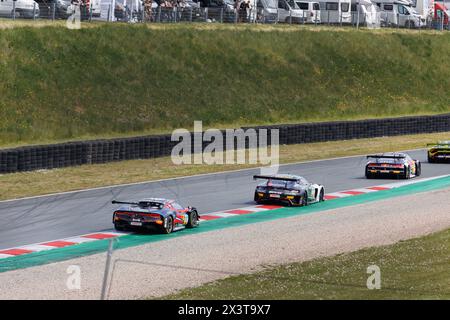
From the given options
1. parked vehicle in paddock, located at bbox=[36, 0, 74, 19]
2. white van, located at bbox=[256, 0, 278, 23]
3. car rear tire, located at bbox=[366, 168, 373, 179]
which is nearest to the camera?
car rear tire, located at bbox=[366, 168, 373, 179]

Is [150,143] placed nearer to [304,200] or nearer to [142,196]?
[142,196]

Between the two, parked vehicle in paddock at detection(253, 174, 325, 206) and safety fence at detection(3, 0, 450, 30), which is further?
safety fence at detection(3, 0, 450, 30)

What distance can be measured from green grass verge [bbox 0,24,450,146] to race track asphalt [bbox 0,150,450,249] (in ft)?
31.2

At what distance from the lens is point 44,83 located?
45.9 metres

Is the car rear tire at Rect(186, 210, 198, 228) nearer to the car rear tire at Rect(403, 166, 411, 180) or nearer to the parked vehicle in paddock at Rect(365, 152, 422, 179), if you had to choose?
the parked vehicle in paddock at Rect(365, 152, 422, 179)

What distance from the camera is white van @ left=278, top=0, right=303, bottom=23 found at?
6662cm

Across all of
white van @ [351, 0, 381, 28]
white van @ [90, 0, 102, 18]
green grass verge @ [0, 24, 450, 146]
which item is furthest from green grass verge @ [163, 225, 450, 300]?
white van @ [351, 0, 381, 28]

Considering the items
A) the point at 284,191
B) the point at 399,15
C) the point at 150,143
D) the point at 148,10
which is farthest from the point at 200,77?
the point at 399,15

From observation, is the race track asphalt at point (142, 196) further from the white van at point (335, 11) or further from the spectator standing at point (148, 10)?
the white van at point (335, 11)

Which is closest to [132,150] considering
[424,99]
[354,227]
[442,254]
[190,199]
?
[190,199]

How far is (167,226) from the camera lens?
85.5 ft
